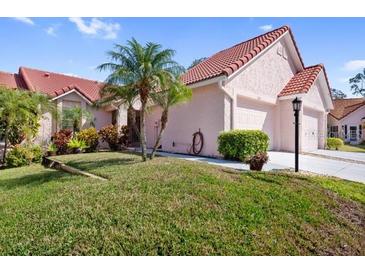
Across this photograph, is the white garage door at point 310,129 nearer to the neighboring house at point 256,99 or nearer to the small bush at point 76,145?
the neighboring house at point 256,99

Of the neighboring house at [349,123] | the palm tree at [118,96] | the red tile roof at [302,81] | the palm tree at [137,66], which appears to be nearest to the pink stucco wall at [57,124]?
the palm tree at [118,96]

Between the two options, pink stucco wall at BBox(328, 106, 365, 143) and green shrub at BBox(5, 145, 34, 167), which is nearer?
green shrub at BBox(5, 145, 34, 167)

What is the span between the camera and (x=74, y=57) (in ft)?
35.7

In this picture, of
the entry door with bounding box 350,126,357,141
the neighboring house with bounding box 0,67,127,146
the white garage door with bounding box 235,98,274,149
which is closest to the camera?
the white garage door with bounding box 235,98,274,149

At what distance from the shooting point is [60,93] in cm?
1888

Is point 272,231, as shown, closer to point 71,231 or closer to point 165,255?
point 165,255

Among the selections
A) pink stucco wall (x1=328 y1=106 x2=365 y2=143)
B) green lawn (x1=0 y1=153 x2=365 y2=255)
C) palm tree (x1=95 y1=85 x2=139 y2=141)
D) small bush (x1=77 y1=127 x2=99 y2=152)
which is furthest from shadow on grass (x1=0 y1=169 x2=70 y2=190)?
pink stucco wall (x1=328 y1=106 x2=365 y2=143)

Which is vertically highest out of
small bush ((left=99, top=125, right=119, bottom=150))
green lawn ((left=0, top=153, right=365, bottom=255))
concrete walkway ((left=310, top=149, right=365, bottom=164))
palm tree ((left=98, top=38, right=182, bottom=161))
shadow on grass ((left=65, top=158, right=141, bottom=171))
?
palm tree ((left=98, top=38, right=182, bottom=161))

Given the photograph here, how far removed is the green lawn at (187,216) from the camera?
4.50 metres

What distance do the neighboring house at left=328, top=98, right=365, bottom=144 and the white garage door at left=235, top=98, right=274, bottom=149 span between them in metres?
27.5

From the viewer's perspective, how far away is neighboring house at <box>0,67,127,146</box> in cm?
1872

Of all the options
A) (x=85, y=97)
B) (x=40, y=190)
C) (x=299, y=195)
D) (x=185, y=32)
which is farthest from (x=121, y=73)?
(x=85, y=97)

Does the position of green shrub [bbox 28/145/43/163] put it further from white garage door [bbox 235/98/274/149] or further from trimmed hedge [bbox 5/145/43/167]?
white garage door [bbox 235/98/274/149]

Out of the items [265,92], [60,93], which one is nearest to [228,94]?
[265,92]
